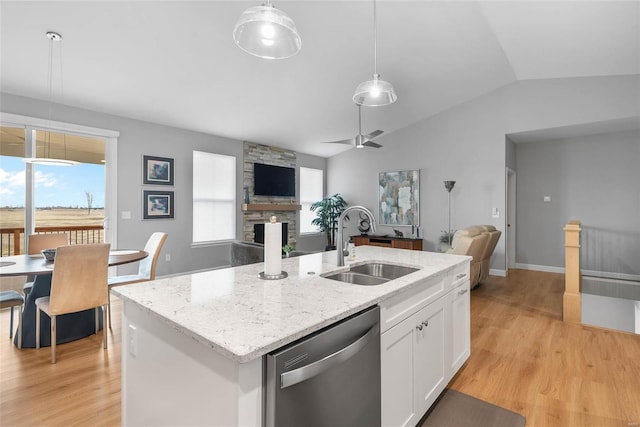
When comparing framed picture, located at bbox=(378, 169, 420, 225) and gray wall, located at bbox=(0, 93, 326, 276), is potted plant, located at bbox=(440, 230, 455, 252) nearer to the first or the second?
framed picture, located at bbox=(378, 169, 420, 225)

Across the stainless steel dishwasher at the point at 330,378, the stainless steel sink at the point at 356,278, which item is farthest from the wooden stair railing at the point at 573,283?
the stainless steel dishwasher at the point at 330,378

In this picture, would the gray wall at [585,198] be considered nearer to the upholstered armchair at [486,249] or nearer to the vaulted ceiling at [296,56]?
the vaulted ceiling at [296,56]

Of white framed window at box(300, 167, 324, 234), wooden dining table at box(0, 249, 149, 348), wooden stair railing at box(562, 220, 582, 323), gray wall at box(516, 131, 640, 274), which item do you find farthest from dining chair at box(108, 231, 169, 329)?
gray wall at box(516, 131, 640, 274)

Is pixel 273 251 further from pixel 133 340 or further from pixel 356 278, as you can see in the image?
pixel 133 340

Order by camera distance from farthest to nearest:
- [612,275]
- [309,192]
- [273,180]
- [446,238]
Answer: [309,192] → [273,180] → [446,238] → [612,275]

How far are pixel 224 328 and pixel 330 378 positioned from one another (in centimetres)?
42

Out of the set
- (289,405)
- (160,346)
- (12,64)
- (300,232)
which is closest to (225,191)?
(300,232)

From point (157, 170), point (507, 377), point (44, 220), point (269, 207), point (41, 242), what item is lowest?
point (507, 377)

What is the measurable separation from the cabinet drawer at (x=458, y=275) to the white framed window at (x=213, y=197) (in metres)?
4.59

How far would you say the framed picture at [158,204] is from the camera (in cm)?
487

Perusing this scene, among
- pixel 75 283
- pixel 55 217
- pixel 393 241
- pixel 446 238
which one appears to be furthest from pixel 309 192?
pixel 75 283

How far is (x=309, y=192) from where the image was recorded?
25.9 feet

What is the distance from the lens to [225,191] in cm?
601

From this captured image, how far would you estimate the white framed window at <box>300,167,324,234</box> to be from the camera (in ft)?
25.3
